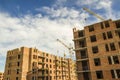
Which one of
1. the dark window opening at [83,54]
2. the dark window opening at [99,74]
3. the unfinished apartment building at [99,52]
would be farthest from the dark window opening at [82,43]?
the dark window opening at [99,74]

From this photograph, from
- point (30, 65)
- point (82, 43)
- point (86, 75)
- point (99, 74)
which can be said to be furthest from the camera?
point (30, 65)

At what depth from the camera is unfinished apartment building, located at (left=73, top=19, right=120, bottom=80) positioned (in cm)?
3191

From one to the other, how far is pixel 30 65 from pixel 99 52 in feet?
98.5

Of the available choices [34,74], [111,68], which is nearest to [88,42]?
[111,68]

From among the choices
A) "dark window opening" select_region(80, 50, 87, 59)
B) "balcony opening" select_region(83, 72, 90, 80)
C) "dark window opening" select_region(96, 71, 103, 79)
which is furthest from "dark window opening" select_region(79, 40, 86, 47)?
"dark window opening" select_region(96, 71, 103, 79)

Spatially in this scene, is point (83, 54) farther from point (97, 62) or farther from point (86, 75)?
point (86, 75)

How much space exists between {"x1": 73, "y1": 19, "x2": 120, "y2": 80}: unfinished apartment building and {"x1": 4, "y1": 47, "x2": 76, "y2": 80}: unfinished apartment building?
20.4m

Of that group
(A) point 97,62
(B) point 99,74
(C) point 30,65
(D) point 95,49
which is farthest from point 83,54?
(C) point 30,65

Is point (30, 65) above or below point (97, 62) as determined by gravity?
above

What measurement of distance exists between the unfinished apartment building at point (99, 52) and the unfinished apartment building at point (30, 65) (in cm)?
2044

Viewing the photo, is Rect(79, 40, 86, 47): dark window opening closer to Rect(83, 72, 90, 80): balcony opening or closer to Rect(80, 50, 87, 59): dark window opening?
Rect(80, 50, 87, 59): dark window opening

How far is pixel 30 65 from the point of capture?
53188 millimetres

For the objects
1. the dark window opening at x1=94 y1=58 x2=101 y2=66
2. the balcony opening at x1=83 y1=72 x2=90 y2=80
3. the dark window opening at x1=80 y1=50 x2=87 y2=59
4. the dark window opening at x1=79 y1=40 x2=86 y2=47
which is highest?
the dark window opening at x1=79 y1=40 x2=86 y2=47

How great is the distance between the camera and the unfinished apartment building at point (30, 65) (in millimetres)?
51294
